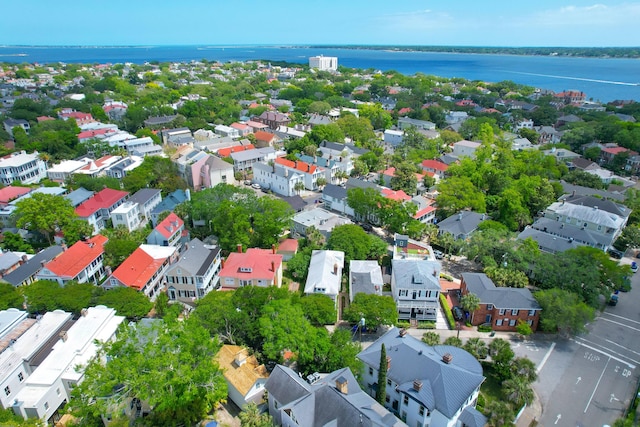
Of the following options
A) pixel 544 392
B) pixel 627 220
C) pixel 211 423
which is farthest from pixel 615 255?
pixel 211 423

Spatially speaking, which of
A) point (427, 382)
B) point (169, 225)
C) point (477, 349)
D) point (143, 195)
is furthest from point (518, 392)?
point (143, 195)

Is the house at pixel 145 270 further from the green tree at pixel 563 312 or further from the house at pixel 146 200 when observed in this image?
the green tree at pixel 563 312

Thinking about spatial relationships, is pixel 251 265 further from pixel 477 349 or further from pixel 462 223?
pixel 462 223

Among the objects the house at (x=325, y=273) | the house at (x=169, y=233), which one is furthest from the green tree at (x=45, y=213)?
the house at (x=325, y=273)

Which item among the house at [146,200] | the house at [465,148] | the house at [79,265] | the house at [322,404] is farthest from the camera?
the house at [465,148]

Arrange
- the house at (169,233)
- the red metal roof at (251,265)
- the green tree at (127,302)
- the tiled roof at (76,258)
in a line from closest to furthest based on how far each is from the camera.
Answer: the green tree at (127,302), the tiled roof at (76,258), the red metal roof at (251,265), the house at (169,233)

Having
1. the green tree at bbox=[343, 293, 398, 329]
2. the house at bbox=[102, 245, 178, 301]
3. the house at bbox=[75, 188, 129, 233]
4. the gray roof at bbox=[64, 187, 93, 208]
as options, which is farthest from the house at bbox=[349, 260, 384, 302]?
the gray roof at bbox=[64, 187, 93, 208]
